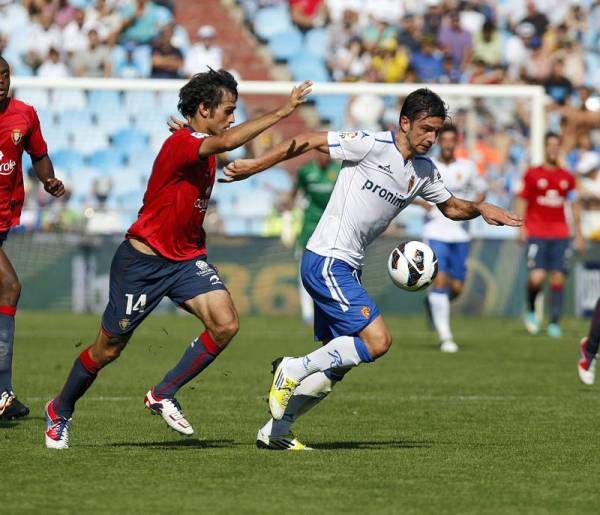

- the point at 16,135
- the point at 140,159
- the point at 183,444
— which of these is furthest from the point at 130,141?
the point at 183,444

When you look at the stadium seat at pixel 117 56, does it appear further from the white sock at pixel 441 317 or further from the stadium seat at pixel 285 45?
the white sock at pixel 441 317

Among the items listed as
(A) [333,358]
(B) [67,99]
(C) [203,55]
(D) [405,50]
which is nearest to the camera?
(A) [333,358]

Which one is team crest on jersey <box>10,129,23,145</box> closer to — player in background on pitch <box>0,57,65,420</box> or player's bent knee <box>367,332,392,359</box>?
player in background on pitch <box>0,57,65,420</box>

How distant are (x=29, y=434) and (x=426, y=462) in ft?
8.86

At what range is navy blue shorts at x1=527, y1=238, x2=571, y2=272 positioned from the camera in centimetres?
Result: 1902

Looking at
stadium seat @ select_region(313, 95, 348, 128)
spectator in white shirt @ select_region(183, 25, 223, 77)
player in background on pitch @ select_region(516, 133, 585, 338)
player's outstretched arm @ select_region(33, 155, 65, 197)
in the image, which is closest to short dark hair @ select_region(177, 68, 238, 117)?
player's outstretched arm @ select_region(33, 155, 65, 197)

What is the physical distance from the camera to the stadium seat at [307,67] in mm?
26281

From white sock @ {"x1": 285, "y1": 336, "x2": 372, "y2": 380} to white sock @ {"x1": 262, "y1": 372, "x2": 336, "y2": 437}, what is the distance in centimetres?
12

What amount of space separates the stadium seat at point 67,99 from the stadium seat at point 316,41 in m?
6.27

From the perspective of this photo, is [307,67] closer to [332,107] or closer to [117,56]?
[117,56]

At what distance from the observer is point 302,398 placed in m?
8.46

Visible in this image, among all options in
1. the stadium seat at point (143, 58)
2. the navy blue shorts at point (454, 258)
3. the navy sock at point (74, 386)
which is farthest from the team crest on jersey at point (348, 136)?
the stadium seat at point (143, 58)

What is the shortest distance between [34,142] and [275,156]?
2.72 meters

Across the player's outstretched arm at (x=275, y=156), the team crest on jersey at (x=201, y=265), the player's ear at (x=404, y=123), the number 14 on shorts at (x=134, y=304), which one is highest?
the player's ear at (x=404, y=123)
